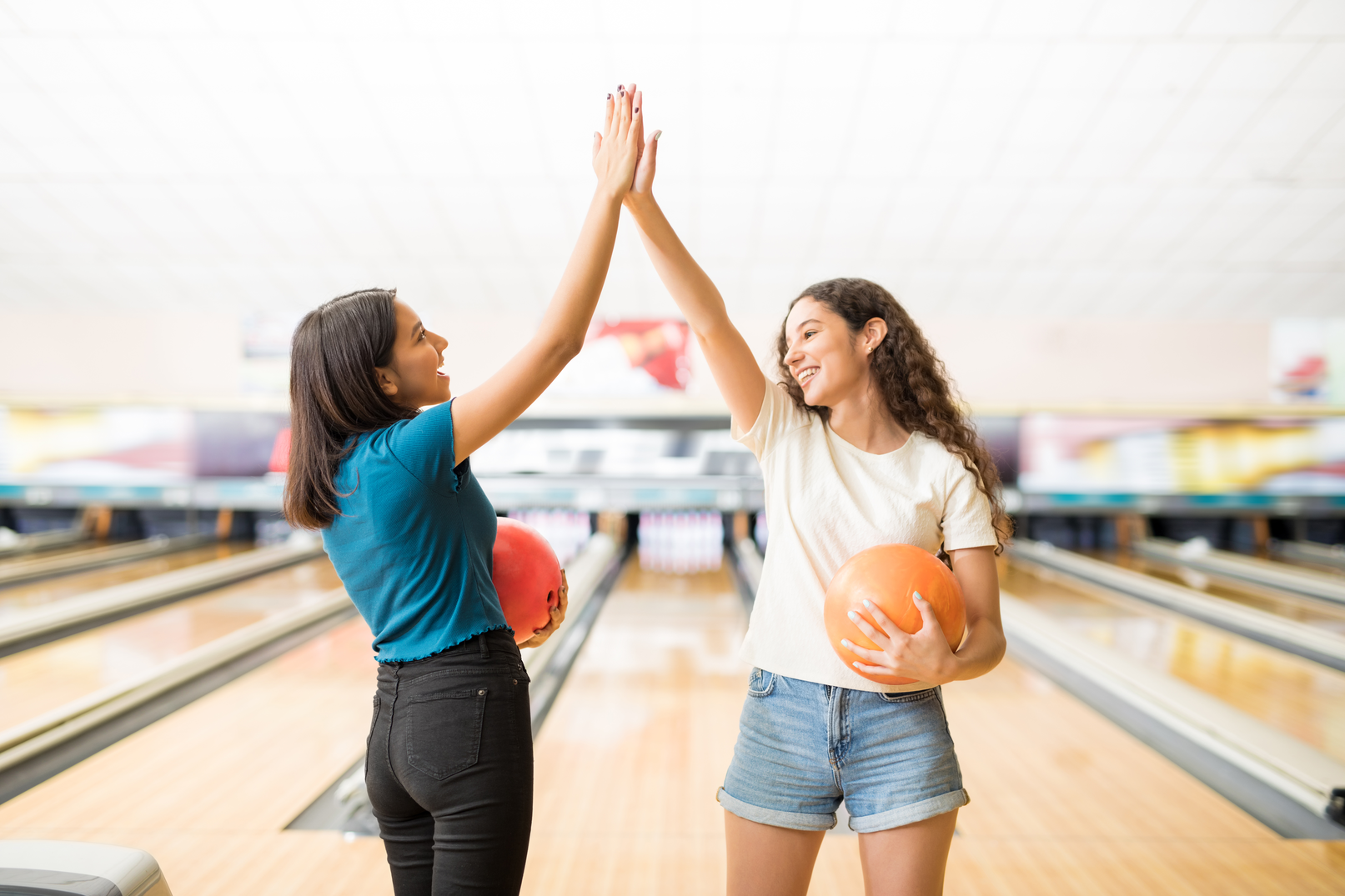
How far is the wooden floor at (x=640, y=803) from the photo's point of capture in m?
2.06

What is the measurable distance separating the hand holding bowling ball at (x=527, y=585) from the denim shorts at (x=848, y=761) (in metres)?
0.40

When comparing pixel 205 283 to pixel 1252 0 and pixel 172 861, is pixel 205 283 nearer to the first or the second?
pixel 172 861

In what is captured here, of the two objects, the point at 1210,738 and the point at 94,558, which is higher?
the point at 94,558

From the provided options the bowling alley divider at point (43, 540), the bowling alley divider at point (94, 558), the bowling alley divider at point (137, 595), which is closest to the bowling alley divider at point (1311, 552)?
the bowling alley divider at point (137, 595)

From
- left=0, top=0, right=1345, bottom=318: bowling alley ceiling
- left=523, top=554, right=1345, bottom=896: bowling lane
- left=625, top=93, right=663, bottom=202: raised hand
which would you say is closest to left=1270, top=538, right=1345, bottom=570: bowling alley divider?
left=0, top=0, right=1345, bottom=318: bowling alley ceiling

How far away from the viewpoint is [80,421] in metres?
6.92

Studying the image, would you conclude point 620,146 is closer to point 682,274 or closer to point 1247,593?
point 682,274

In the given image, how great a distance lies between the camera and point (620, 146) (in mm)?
1196

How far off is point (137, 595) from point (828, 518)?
4937 mm

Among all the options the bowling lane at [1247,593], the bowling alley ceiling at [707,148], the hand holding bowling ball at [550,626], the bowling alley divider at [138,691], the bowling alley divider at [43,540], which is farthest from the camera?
the bowling alley divider at [43,540]

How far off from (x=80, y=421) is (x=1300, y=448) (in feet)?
34.1

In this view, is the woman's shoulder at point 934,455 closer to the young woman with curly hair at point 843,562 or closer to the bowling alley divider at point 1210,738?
the young woman with curly hair at point 843,562

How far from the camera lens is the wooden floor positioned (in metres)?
2.06

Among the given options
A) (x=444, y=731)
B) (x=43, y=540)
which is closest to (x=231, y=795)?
(x=444, y=731)
